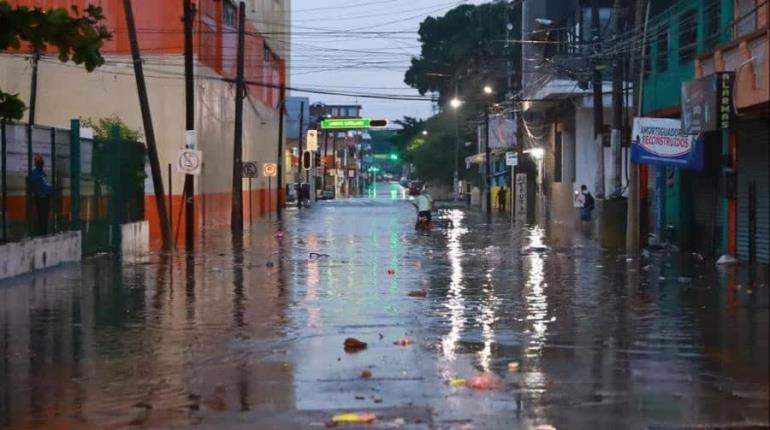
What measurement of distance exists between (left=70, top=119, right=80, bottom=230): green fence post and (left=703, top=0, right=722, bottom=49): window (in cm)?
1384

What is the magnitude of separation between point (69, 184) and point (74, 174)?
316mm

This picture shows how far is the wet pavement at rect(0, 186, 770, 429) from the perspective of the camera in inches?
350

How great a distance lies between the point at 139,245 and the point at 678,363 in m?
21.2

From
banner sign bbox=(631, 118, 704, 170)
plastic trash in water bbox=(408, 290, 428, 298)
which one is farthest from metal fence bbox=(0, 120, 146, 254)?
banner sign bbox=(631, 118, 704, 170)

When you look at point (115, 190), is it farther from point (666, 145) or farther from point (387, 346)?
point (387, 346)

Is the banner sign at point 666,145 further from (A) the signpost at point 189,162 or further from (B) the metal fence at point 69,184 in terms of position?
(B) the metal fence at point 69,184

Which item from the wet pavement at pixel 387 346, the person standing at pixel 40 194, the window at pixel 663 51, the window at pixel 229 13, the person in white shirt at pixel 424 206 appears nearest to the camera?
the wet pavement at pixel 387 346

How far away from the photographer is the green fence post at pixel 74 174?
79.7 feet

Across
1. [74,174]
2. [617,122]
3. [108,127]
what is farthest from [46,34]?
[108,127]

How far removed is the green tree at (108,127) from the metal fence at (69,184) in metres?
2.94

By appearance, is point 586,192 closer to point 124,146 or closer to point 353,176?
point 124,146

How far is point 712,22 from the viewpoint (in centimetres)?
2458

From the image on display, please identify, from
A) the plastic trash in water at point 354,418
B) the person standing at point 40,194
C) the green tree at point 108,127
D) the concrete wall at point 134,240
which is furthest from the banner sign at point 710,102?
the green tree at point 108,127

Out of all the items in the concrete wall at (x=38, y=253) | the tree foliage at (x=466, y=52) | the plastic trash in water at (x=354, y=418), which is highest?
the tree foliage at (x=466, y=52)
